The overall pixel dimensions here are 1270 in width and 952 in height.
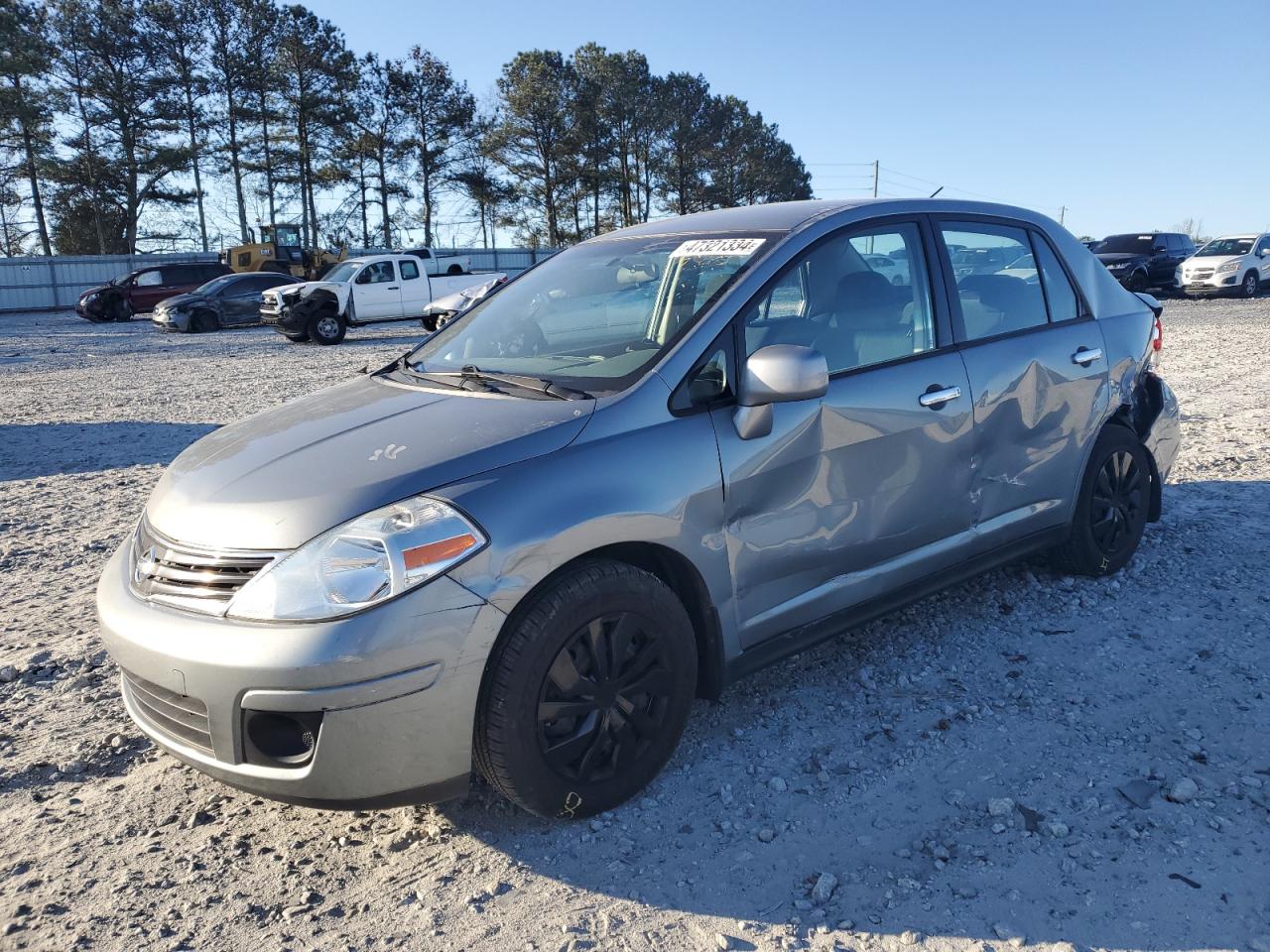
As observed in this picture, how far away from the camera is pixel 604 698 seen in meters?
2.82

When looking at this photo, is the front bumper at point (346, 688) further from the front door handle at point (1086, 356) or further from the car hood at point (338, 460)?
the front door handle at point (1086, 356)

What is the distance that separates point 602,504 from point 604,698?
562mm

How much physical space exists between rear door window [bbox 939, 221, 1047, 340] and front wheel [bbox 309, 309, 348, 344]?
61.7 feet

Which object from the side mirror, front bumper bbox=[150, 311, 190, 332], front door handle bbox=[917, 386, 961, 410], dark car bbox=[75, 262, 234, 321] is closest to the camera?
the side mirror

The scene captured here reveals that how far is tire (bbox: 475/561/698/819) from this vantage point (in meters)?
2.62

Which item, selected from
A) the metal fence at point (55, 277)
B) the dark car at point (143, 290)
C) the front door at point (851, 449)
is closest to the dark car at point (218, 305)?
the dark car at point (143, 290)

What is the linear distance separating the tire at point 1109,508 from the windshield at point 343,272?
19715 millimetres

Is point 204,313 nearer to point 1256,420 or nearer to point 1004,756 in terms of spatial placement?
point 1256,420

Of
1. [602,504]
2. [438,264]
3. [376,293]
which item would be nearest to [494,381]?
[602,504]

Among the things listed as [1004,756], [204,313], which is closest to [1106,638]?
[1004,756]

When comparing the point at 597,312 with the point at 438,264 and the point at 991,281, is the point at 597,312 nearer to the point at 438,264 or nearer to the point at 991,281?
the point at 991,281

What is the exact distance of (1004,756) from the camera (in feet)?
10.5

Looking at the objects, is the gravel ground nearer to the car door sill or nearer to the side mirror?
the car door sill

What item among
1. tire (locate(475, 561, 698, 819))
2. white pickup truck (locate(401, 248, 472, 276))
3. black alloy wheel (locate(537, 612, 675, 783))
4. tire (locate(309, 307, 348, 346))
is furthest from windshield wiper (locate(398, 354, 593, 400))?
white pickup truck (locate(401, 248, 472, 276))
